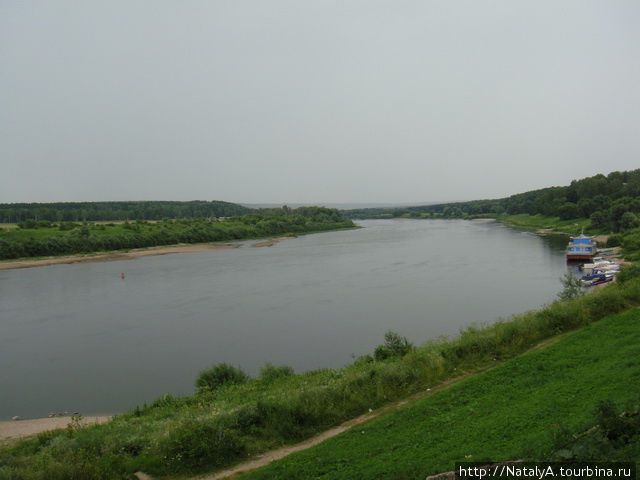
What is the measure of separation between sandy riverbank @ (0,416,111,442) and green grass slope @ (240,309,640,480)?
20.6 feet

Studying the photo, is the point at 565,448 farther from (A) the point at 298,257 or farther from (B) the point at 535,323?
(A) the point at 298,257

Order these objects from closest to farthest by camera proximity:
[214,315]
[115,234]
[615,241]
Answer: [214,315] → [615,241] → [115,234]

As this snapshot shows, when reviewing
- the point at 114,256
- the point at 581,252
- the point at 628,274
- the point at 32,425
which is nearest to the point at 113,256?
the point at 114,256

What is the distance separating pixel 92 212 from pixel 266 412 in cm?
10474

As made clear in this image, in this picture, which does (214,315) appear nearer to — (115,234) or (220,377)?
(220,377)

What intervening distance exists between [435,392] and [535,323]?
4243mm

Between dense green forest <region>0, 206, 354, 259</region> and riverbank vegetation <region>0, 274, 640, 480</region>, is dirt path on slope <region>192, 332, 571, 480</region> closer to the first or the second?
riverbank vegetation <region>0, 274, 640, 480</region>

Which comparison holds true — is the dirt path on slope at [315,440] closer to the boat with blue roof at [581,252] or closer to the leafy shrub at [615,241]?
the boat with blue roof at [581,252]

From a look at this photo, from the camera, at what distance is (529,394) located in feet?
19.8

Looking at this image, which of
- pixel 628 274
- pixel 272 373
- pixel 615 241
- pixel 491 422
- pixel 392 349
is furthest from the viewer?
pixel 615 241

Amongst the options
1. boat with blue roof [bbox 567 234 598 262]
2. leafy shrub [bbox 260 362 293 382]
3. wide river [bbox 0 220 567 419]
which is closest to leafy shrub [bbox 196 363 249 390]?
leafy shrub [bbox 260 362 293 382]

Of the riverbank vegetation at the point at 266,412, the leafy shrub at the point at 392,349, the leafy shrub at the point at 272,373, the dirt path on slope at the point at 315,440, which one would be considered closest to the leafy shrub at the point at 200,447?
the riverbank vegetation at the point at 266,412

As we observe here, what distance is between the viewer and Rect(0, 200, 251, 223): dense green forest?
84.6m

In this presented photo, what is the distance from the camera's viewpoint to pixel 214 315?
20.3 metres
